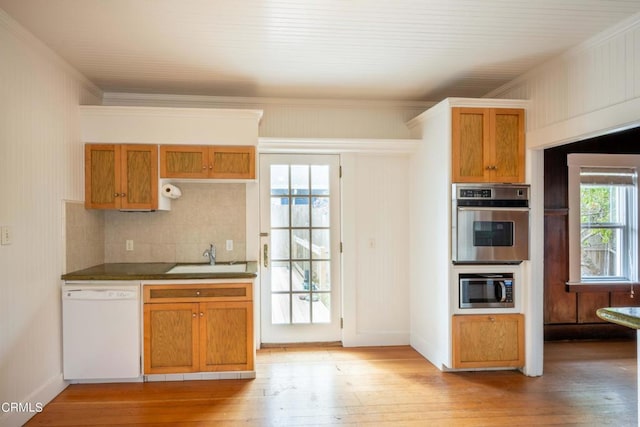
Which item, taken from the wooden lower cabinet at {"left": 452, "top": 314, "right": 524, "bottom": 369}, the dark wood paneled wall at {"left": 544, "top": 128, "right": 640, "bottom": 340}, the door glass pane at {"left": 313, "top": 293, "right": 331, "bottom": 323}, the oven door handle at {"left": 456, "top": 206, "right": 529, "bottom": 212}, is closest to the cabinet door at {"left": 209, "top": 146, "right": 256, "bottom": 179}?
the door glass pane at {"left": 313, "top": 293, "right": 331, "bottom": 323}

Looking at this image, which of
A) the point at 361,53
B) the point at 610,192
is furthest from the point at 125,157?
the point at 610,192

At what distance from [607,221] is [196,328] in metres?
4.44

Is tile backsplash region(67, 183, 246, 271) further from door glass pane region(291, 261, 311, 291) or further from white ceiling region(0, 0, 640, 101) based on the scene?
white ceiling region(0, 0, 640, 101)

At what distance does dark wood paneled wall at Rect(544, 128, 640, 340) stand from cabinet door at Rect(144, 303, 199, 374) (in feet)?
11.9

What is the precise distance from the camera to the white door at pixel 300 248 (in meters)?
4.29

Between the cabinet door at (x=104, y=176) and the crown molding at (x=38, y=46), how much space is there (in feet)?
1.89

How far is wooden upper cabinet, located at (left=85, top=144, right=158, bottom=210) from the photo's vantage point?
3.58 meters

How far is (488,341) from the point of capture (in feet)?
11.7

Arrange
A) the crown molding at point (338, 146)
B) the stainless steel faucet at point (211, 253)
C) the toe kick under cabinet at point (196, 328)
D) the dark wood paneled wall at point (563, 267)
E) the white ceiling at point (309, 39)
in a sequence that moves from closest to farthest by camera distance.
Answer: the white ceiling at point (309, 39) → the toe kick under cabinet at point (196, 328) → the stainless steel faucet at point (211, 253) → the crown molding at point (338, 146) → the dark wood paneled wall at point (563, 267)

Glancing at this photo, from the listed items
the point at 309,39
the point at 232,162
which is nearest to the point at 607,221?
the point at 309,39

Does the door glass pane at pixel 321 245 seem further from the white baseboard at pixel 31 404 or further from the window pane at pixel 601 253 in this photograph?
the window pane at pixel 601 253

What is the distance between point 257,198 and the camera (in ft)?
13.7

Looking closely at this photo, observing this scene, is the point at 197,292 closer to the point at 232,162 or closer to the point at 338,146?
the point at 232,162

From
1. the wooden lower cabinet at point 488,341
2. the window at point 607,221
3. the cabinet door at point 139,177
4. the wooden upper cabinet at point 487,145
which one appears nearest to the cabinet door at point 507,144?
the wooden upper cabinet at point 487,145
